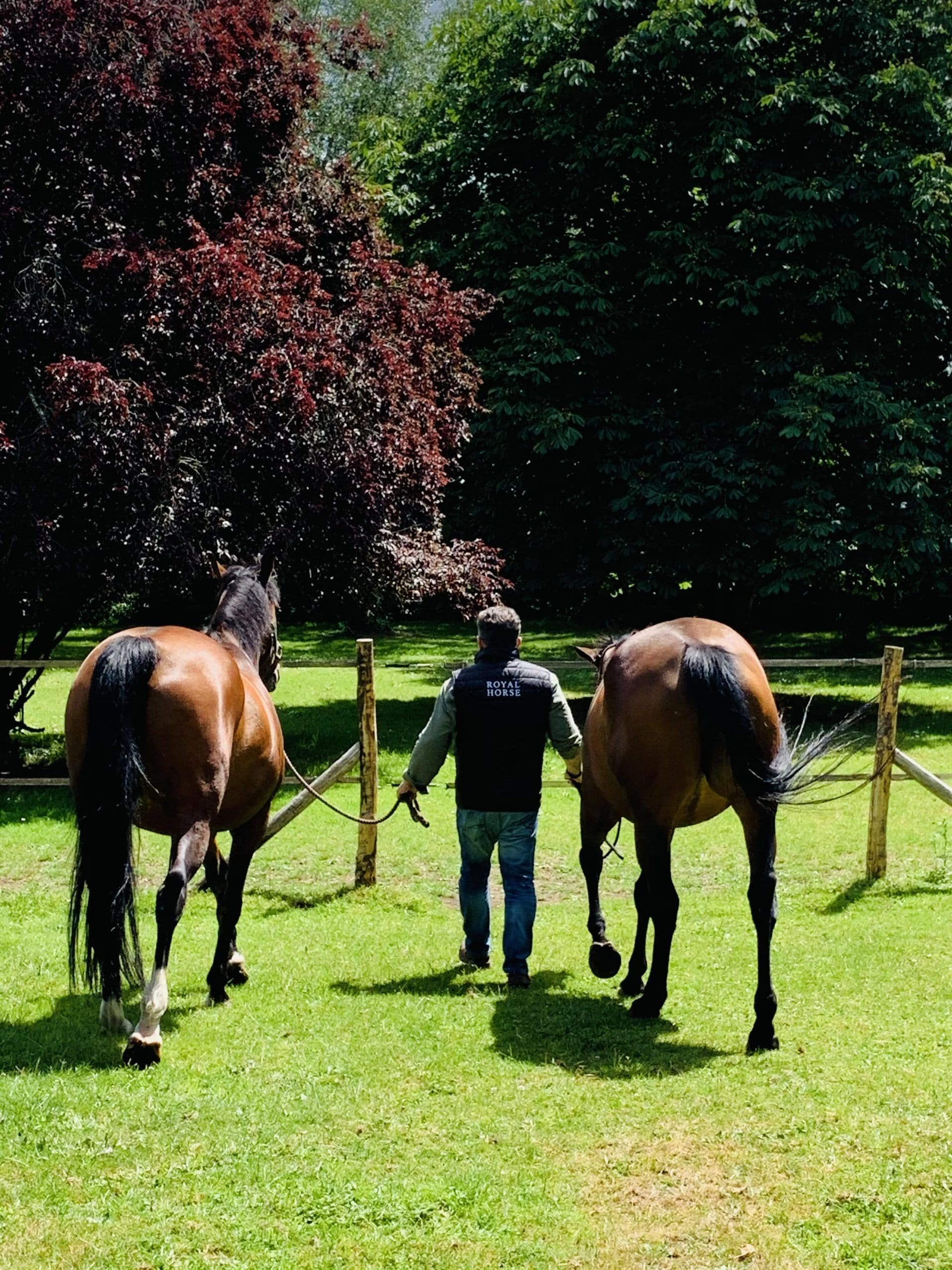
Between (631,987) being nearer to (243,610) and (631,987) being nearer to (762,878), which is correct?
(762,878)

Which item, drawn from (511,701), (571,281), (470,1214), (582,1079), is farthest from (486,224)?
(470,1214)

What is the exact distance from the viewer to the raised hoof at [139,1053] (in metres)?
5.88

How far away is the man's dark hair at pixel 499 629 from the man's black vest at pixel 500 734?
58 millimetres

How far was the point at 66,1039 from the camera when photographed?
6344mm

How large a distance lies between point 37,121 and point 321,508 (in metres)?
4.73

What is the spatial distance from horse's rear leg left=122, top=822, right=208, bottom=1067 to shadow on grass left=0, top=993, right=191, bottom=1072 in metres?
0.16

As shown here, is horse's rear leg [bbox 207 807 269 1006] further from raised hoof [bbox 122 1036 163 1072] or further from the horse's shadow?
raised hoof [bbox 122 1036 163 1072]

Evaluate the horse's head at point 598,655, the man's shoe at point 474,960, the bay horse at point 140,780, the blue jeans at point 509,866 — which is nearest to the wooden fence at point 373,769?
the horse's head at point 598,655

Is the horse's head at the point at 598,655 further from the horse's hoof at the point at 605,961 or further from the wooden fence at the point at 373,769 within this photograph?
the wooden fence at the point at 373,769

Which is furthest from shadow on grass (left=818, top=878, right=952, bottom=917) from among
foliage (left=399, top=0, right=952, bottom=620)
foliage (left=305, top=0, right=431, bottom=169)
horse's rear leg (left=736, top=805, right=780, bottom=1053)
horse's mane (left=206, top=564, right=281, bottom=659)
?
foliage (left=305, top=0, right=431, bottom=169)

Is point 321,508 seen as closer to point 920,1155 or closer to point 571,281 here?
point 571,281

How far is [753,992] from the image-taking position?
7.36 m

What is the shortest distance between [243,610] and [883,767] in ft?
18.4

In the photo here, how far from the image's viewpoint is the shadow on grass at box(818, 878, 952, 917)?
1002cm
